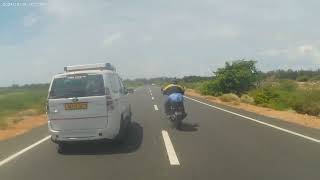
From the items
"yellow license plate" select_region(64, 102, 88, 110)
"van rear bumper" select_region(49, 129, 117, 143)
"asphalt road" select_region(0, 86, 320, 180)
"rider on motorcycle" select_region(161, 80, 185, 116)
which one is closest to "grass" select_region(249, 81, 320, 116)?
"asphalt road" select_region(0, 86, 320, 180)

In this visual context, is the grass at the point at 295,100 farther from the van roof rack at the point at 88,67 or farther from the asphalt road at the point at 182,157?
the van roof rack at the point at 88,67

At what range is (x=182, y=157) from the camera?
1029cm

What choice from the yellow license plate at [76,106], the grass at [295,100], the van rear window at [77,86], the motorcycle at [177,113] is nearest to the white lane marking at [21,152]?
the van rear window at [77,86]

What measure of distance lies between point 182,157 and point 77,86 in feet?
10.5

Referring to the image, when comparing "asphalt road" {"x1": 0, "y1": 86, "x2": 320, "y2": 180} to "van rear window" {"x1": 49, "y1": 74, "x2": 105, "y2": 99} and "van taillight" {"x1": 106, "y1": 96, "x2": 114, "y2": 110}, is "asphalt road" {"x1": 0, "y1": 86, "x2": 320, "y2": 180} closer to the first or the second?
"van taillight" {"x1": 106, "y1": 96, "x2": 114, "y2": 110}

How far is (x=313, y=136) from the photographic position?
1340cm

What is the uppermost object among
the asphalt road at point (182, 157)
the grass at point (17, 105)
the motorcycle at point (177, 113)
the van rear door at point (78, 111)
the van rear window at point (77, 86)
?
the van rear window at point (77, 86)

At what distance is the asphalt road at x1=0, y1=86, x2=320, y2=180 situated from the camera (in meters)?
8.66

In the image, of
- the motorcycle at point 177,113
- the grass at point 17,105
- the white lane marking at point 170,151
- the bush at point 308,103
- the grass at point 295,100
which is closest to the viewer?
the white lane marking at point 170,151

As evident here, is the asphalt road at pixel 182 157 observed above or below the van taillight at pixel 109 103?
below

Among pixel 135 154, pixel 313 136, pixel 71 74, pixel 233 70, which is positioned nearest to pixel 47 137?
pixel 71 74

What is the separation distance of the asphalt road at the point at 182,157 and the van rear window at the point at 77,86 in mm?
1405

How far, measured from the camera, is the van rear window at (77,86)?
11508 mm

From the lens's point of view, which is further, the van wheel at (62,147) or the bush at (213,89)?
the bush at (213,89)
